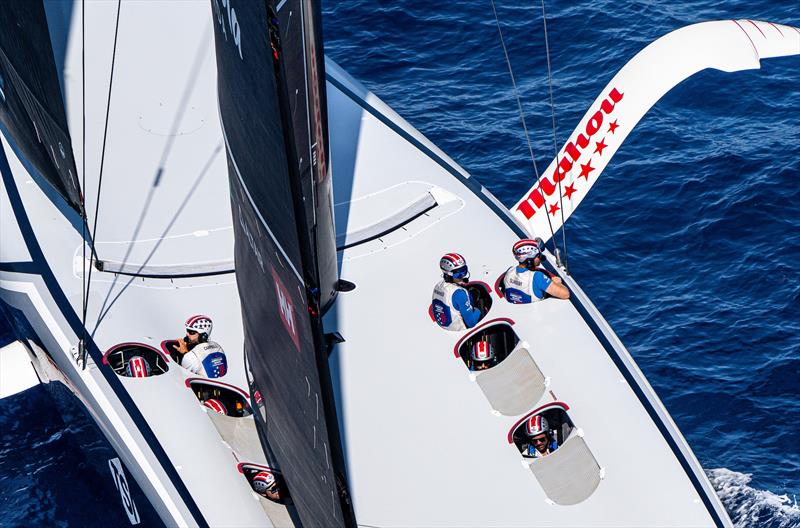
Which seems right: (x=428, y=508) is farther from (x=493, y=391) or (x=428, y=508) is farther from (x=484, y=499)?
(x=493, y=391)

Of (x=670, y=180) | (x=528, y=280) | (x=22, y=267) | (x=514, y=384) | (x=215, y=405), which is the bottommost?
(x=514, y=384)

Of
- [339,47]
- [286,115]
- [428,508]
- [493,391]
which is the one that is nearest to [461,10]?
[339,47]

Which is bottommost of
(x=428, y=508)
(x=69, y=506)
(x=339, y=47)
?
(x=428, y=508)

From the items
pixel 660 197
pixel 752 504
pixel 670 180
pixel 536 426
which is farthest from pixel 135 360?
pixel 670 180

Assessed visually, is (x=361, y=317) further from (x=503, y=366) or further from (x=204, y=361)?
(x=204, y=361)

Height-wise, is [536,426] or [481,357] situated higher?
[481,357]

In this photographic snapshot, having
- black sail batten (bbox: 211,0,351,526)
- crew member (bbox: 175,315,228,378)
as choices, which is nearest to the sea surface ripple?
crew member (bbox: 175,315,228,378)

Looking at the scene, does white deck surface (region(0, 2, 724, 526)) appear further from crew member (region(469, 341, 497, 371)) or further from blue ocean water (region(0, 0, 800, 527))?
blue ocean water (region(0, 0, 800, 527))

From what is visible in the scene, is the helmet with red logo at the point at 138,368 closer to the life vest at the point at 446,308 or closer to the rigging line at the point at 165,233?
the rigging line at the point at 165,233
